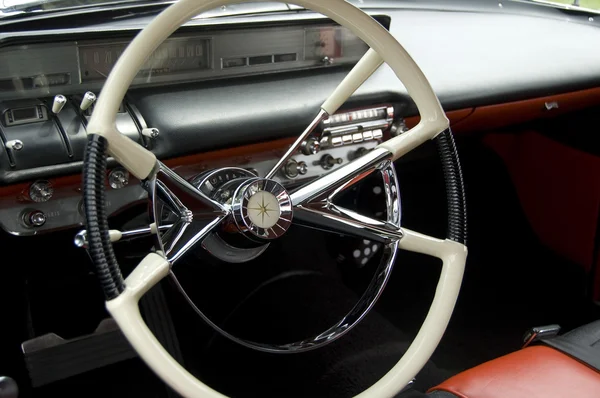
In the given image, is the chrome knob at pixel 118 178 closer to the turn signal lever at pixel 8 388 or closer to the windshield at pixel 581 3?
the turn signal lever at pixel 8 388

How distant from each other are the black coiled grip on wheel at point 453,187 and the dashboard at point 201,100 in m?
0.33

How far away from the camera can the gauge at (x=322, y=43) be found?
159 centimetres

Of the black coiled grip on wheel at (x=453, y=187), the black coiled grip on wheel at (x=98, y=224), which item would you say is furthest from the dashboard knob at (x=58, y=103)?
the black coiled grip on wheel at (x=453, y=187)

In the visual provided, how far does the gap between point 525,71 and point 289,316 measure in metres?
1.05

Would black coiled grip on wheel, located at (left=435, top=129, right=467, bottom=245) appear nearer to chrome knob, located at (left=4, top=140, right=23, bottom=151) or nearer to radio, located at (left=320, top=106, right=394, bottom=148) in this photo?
radio, located at (left=320, top=106, right=394, bottom=148)

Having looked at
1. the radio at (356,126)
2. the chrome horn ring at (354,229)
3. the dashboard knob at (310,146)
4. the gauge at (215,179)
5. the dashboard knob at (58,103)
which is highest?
the dashboard knob at (58,103)

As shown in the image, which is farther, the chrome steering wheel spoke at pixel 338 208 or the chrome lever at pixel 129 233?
the chrome steering wheel spoke at pixel 338 208

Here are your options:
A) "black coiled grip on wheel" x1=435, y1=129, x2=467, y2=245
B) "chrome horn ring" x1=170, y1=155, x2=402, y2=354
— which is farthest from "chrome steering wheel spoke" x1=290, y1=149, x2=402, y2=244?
"black coiled grip on wheel" x1=435, y1=129, x2=467, y2=245

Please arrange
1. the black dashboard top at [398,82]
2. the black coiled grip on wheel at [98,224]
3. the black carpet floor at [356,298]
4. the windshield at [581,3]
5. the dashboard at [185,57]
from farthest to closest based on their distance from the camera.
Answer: the windshield at [581,3]
the black carpet floor at [356,298]
the black dashboard top at [398,82]
the dashboard at [185,57]
the black coiled grip on wheel at [98,224]

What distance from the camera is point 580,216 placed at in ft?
7.84

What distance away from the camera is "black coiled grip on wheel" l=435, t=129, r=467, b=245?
125 centimetres

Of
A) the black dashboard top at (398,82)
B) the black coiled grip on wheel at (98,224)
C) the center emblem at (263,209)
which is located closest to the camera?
the black coiled grip on wheel at (98,224)

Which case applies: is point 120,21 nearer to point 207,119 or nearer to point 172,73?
point 172,73

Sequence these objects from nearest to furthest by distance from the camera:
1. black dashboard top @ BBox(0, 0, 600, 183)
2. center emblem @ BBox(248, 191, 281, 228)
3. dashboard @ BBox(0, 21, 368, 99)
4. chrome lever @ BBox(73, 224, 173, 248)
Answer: chrome lever @ BBox(73, 224, 173, 248), center emblem @ BBox(248, 191, 281, 228), dashboard @ BBox(0, 21, 368, 99), black dashboard top @ BBox(0, 0, 600, 183)
